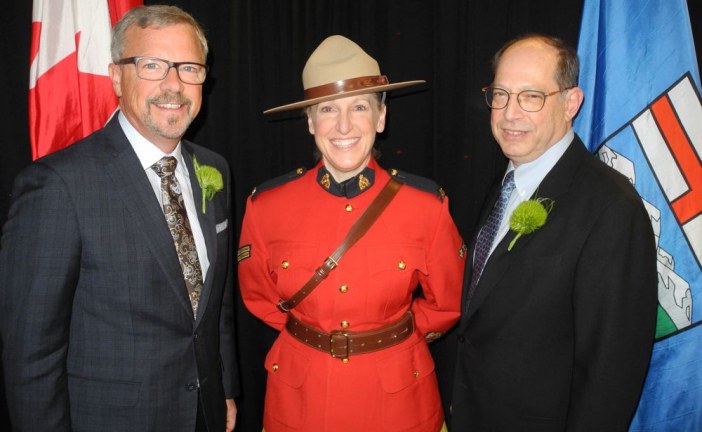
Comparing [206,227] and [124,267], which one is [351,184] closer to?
[206,227]

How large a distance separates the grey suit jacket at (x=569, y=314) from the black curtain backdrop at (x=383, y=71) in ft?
3.63

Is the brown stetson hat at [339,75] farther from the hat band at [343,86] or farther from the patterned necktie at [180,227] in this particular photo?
the patterned necktie at [180,227]

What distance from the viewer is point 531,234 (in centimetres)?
181

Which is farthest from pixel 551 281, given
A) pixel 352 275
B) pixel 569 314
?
pixel 352 275

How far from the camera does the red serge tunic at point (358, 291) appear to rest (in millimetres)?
2051

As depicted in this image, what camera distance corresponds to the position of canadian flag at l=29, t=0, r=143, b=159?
2414 millimetres

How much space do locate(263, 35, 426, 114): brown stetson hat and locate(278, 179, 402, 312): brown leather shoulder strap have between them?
46 centimetres

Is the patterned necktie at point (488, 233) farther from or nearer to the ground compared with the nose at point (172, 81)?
nearer to the ground

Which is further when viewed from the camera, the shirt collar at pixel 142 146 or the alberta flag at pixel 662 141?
the alberta flag at pixel 662 141

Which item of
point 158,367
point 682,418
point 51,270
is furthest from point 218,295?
point 682,418

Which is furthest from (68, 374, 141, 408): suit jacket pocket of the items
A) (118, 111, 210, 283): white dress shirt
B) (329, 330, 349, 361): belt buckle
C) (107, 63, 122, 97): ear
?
(107, 63, 122, 97): ear

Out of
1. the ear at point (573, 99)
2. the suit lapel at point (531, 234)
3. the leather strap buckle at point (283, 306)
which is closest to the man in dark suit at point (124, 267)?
the leather strap buckle at point (283, 306)

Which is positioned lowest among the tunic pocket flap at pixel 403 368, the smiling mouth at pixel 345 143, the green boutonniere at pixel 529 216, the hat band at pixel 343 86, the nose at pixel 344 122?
the tunic pocket flap at pixel 403 368

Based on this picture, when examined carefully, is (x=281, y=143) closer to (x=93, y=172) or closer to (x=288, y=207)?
(x=288, y=207)
